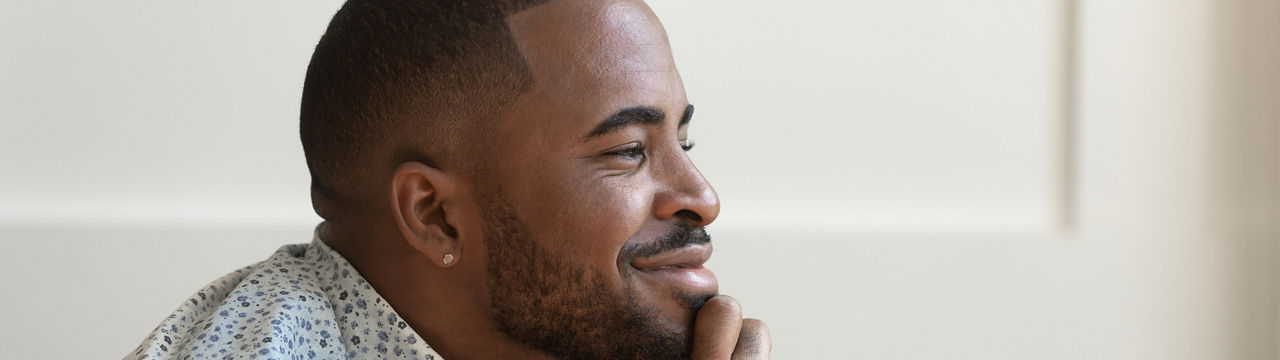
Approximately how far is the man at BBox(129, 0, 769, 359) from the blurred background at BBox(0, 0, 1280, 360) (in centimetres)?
79

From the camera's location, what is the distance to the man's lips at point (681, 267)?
1162 mm

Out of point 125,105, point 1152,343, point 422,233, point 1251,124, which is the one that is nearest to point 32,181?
point 125,105

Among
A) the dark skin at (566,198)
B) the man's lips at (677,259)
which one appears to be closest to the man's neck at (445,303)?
the dark skin at (566,198)

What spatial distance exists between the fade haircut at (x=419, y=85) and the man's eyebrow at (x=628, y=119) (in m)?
0.07

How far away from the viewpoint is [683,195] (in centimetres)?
116

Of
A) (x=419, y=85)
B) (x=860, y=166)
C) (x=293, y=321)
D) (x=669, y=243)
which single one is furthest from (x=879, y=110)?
(x=293, y=321)

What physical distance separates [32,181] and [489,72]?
1088 millimetres

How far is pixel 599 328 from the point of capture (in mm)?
1153

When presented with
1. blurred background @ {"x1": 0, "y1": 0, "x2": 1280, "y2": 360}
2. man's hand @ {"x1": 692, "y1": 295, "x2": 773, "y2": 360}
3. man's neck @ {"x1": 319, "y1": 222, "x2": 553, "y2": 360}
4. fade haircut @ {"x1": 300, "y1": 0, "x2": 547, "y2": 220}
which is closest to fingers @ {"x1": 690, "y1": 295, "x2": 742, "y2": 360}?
man's hand @ {"x1": 692, "y1": 295, "x2": 773, "y2": 360}

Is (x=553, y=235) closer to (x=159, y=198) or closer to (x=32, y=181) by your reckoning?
(x=159, y=198)

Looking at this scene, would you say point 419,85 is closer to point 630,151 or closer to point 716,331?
point 630,151

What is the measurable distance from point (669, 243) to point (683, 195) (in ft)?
0.15

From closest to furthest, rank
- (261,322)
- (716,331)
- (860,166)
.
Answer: (261,322) → (716,331) → (860,166)

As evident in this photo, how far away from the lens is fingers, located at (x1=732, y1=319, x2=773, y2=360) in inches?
49.3
